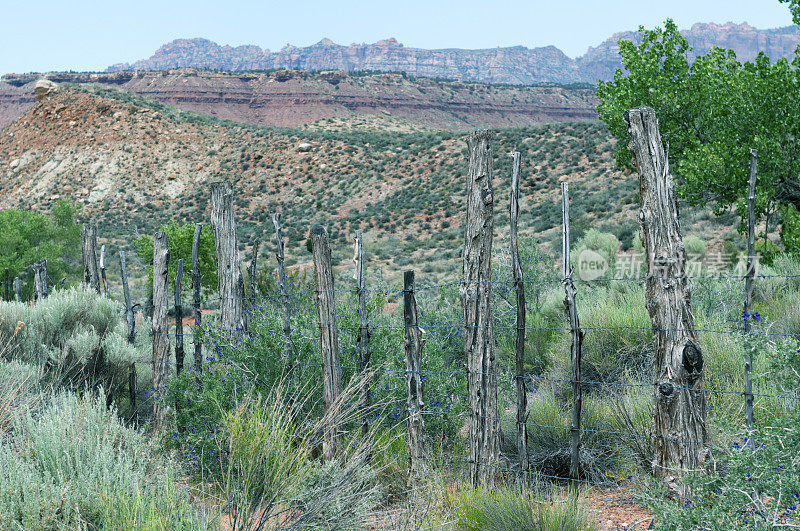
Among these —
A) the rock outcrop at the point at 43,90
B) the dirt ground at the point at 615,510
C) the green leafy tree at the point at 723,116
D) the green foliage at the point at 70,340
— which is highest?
the rock outcrop at the point at 43,90

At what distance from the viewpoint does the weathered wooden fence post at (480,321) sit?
4.45 meters

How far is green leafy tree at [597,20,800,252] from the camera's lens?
9531mm

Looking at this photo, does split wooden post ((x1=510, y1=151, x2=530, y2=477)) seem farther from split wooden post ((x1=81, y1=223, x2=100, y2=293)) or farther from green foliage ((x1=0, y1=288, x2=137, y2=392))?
split wooden post ((x1=81, y1=223, x2=100, y2=293))

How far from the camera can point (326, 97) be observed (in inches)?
4031

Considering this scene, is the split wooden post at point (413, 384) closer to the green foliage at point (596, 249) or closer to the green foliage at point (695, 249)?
the green foliage at point (596, 249)

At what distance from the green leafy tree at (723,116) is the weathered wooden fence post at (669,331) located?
20.2ft

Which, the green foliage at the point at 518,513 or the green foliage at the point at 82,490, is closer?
the green foliage at the point at 82,490

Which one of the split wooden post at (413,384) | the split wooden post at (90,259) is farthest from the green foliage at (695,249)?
the split wooden post at (90,259)

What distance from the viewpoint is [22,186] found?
172ft

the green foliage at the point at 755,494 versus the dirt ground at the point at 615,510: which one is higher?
the green foliage at the point at 755,494

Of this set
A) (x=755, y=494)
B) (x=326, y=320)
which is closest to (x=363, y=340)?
(x=326, y=320)

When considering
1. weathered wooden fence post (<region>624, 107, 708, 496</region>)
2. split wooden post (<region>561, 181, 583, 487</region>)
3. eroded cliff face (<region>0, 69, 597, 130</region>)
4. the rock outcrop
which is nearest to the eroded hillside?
the rock outcrop

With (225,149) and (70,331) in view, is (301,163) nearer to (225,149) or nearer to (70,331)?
(225,149)

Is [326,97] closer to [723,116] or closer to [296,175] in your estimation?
[296,175]
